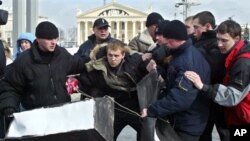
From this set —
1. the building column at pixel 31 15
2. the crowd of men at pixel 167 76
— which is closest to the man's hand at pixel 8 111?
the crowd of men at pixel 167 76

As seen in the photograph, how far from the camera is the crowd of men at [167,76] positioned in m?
3.95

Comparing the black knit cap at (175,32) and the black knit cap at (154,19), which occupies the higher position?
the black knit cap at (154,19)

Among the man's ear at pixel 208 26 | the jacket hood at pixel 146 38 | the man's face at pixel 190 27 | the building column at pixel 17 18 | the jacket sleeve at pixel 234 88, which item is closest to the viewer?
the jacket sleeve at pixel 234 88

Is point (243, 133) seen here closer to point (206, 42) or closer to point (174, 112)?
point (174, 112)

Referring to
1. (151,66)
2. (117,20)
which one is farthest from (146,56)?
(117,20)

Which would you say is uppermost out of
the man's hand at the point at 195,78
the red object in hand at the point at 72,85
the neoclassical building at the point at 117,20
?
the neoclassical building at the point at 117,20

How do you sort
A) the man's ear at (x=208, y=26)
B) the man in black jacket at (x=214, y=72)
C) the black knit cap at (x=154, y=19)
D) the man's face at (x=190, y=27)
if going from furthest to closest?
the black knit cap at (x=154, y=19)
the man's face at (x=190, y=27)
the man's ear at (x=208, y=26)
the man in black jacket at (x=214, y=72)

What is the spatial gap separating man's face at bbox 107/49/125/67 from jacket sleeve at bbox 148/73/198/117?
2.68 feet

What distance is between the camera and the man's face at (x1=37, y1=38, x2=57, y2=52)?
4.32 m

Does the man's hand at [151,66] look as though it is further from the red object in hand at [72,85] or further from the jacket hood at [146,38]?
the jacket hood at [146,38]

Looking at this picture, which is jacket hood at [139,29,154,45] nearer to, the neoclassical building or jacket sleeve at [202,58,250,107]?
jacket sleeve at [202,58,250,107]

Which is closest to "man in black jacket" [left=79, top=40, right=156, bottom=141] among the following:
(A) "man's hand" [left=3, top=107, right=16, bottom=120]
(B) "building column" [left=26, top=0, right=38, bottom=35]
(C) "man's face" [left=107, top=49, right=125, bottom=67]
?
(C) "man's face" [left=107, top=49, right=125, bottom=67]

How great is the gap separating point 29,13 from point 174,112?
4.69 meters

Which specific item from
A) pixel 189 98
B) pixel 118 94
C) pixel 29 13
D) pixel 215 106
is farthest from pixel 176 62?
pixel 29 13
